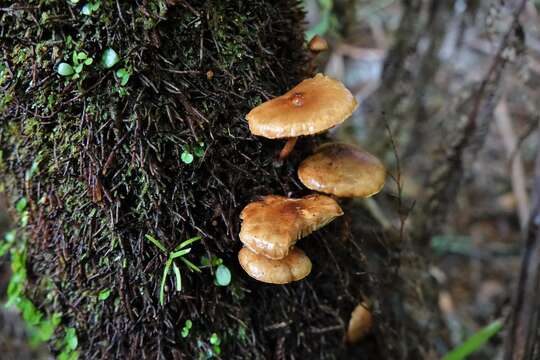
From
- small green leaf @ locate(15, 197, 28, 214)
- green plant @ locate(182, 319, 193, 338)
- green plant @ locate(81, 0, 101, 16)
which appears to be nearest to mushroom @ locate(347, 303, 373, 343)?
green plant @ locate(182, 319, 193, 338)

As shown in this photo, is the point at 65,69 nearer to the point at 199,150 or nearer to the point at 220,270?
the point at 199,150

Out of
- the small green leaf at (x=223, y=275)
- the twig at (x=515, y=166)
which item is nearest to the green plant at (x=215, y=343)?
the small green leaf at (x=223, y=275)

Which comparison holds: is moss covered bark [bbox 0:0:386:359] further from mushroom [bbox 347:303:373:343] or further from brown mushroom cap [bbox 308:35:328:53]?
mushroom [bbox 347:303:373:343]

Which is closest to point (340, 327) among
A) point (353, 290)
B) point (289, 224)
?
point (353, 290)

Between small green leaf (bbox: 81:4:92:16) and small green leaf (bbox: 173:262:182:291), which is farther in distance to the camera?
small green leaf (bbox: 173:262:182:291)

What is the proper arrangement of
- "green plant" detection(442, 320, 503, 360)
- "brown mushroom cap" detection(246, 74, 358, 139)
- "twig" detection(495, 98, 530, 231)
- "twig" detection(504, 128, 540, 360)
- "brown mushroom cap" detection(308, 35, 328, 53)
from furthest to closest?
"twig" detection(495, 98, 530, 231)
"green plant" detection(442, 320, 503, 360)
"twig" detection(504, 128, 540, 360)
"brown mushroom cap" detection(308, 35, 328, 53)
"brown mushroom cap" detection(246, 74, 358, 139)

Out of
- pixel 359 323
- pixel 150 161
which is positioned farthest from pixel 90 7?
pixel 359 323

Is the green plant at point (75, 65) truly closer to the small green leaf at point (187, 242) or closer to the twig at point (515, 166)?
the small green leaf at point (187, 242)
